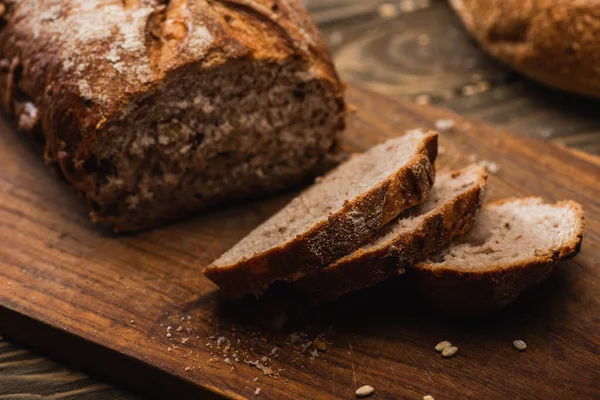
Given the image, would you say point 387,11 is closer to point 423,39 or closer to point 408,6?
point 408,6

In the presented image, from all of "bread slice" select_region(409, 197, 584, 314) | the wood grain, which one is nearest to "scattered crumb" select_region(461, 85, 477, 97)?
the wood grain

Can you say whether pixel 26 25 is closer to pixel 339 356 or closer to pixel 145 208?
pixel 145 208

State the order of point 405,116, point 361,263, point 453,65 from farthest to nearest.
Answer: point 453,65
point 405,116
point 361,263

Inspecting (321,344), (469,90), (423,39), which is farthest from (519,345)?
(423,39)

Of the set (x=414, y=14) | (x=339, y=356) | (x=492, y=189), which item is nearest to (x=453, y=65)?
(x=414, y=14)

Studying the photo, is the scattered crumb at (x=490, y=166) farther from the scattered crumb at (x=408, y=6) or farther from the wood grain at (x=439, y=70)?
the scattered crumb at (x=408, y=6)

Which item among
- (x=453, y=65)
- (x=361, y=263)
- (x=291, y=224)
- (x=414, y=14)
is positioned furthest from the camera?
(x=414, y=14)
